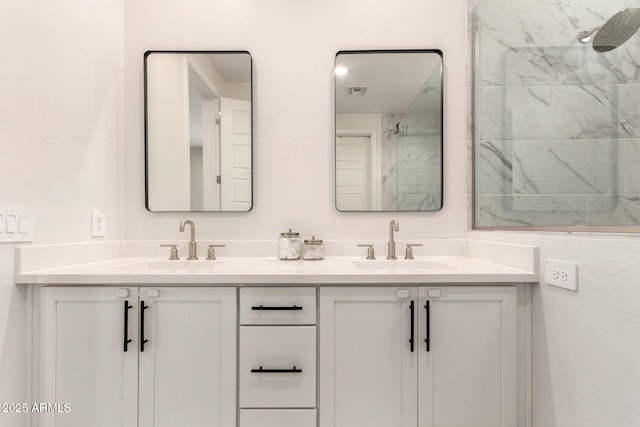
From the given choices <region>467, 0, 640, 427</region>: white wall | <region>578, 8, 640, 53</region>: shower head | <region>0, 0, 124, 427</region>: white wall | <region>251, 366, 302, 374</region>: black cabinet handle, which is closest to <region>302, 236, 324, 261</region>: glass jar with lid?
<region>251, 366, 302, 374</region>: black cabinet handle

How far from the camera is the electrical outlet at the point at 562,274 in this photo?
1.01 metres

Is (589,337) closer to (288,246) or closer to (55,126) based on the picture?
(288,246)

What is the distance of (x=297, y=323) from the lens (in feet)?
3.86

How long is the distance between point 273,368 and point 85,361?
2.27 feet

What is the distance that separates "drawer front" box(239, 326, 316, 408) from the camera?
117 centimetres

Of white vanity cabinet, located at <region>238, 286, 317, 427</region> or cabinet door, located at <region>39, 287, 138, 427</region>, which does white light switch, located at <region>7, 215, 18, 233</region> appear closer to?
cabinet door, located at <region>39, 287, 138, 427</region>

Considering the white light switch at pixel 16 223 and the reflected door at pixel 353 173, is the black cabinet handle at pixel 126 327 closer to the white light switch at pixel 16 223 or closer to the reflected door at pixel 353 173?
the white light switch at pixel 16 223

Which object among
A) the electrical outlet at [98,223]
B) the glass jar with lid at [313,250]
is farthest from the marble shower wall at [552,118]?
the electrical outlet at [98,223]

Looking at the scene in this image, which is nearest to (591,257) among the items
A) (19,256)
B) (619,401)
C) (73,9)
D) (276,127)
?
(619,401)

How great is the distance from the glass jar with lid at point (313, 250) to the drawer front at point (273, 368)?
1.68 ft

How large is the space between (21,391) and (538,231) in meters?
2.04

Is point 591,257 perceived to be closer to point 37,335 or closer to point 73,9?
point 37,335

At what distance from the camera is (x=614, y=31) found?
1.28m

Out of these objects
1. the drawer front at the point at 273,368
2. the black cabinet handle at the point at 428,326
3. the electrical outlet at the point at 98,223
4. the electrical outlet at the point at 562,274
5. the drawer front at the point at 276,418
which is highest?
the electrical outlet at the point at 98,223
